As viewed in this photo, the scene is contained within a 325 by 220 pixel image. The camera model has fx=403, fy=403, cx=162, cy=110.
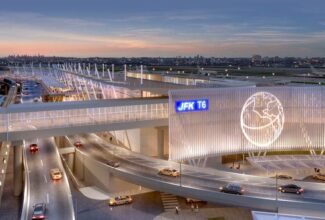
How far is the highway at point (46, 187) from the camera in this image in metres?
36.3

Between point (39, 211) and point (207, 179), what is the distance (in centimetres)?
1576

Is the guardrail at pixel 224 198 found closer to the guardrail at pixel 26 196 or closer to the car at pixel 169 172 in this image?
the car at pixel 169 172

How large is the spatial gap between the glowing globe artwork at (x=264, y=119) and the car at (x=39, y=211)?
2578 cm

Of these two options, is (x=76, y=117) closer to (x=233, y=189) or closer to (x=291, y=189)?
(x=233, y=189)

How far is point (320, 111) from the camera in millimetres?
49719

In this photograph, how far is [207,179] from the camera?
39156mm

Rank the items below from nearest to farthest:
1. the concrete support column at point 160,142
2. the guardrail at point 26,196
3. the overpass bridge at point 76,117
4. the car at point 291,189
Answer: the guardrail at point 26,196
the car at point 291,189
the overpass bridge at point 76,117
the concrete support column at point 160,142

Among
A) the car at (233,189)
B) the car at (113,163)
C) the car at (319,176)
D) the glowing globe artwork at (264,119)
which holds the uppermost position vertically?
the glowing globe artwork at (264,119)

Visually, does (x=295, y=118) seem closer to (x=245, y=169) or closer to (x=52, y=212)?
(x=245, y=169)

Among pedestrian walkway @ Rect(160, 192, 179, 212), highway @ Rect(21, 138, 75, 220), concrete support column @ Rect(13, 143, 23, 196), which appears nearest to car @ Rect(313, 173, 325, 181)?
pedestrian walkway @ Rect(160, 192, 179, 212)

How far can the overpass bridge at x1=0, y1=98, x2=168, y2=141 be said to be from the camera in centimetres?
4009

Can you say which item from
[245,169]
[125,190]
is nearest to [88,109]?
[125,190]

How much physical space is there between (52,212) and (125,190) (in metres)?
11.7

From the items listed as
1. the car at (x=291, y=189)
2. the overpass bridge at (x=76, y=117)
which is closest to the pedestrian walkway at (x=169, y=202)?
the overpass bridge at (x=76, y=117)
